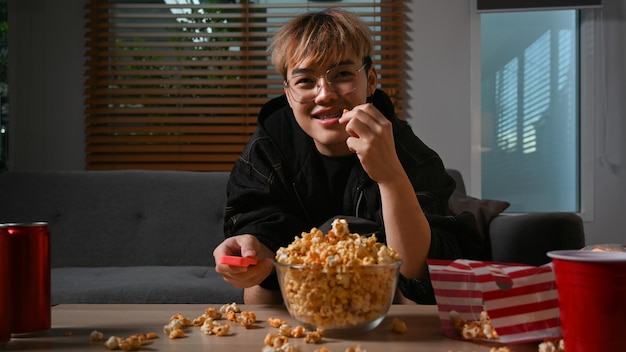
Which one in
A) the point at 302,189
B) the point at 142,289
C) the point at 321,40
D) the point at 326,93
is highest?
the point at 321,40

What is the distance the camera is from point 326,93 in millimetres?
1223

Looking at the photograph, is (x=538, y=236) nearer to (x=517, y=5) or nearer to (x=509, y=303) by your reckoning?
(x=509, y=303)

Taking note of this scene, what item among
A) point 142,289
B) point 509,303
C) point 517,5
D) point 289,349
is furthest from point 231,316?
point 517,5

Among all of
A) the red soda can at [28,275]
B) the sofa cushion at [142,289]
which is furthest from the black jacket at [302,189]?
the red soda can at [28,275]

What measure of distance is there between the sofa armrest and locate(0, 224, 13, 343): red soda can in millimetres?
1453

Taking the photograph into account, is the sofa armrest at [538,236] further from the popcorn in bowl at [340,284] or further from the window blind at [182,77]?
the window blind at [182,77]

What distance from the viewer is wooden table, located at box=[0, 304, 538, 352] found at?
2.38 feet

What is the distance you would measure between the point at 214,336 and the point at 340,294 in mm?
190

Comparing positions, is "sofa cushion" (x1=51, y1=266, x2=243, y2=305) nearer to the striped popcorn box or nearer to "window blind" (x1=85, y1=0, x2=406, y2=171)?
the striped popcorn box

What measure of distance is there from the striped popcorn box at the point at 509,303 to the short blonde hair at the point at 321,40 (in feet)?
2.07

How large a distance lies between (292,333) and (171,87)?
3.06 meters

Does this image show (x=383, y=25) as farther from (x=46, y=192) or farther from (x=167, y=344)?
(x=167, y=344)

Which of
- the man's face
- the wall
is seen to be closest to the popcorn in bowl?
the man's face

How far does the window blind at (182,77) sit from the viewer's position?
3.51 m
